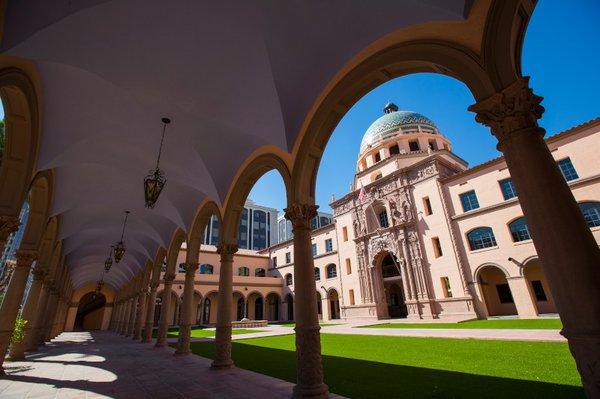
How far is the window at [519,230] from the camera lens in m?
19.0

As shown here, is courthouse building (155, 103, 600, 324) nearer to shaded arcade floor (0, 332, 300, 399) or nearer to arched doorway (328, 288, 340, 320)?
arched doorway (328, 288, 340, 320)

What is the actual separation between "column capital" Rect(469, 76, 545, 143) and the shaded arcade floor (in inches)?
203

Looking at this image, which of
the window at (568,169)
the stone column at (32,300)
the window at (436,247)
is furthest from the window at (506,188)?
the stone column at (32,300)

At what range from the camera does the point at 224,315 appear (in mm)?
8453

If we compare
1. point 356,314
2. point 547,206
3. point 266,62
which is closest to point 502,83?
point 547,206

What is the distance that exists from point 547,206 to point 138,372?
9.13m

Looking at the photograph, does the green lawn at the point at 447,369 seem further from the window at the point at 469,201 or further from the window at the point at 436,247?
the window at the point at 469,201

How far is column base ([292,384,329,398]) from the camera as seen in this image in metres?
4.86

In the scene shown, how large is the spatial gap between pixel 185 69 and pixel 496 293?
24.6 m

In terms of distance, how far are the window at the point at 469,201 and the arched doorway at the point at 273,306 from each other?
25664mm

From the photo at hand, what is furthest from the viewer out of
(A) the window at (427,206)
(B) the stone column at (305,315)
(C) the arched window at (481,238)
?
(A) the window at (427,206)

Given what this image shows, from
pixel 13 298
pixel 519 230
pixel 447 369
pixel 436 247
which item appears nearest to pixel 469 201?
pixel 519 230

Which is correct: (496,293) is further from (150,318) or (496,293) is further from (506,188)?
(150,318)

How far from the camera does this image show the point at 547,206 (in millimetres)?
2953
